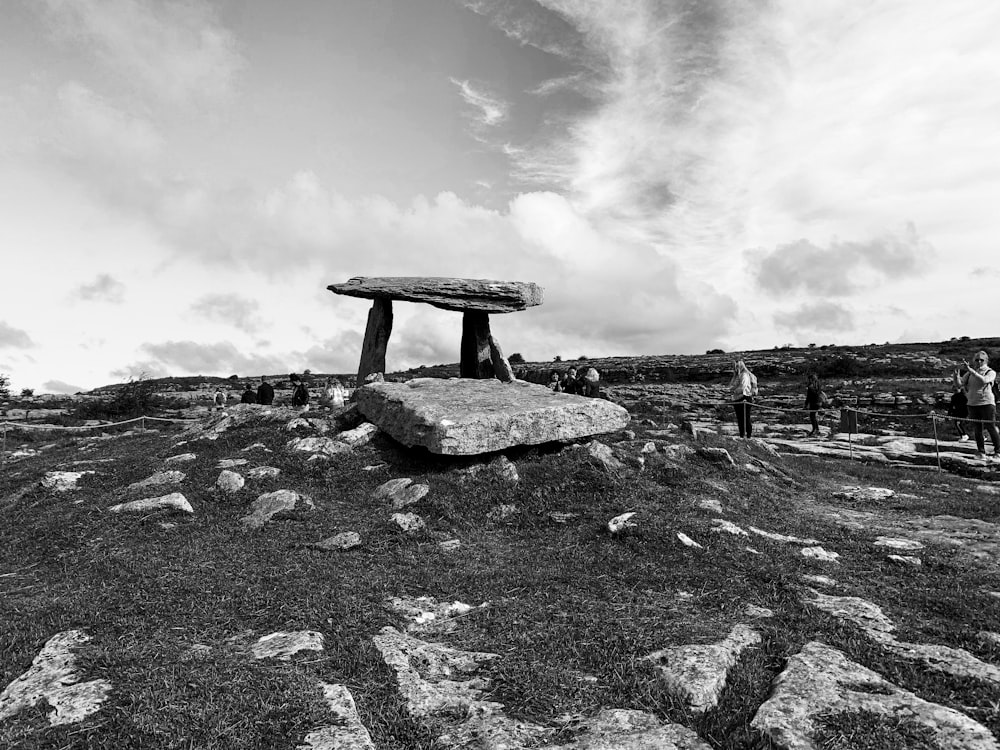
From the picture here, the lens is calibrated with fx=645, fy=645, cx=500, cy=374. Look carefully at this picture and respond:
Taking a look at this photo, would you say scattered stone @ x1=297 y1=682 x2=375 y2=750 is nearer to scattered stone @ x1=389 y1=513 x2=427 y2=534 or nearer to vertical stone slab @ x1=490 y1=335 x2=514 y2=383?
scattered stone @ x1=389 y1=513 x2=427 y2=534

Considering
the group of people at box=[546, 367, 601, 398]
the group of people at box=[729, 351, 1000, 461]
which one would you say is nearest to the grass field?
the group of people at box=[729, 351, 1000, 461]

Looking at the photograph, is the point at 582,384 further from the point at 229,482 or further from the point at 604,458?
the point at 229,482

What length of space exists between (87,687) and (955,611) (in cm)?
829

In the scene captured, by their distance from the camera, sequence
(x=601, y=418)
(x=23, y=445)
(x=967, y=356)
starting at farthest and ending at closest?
1. (x=967, y=356)
2. (x=23, y=445)
3. (x=601, y=418)

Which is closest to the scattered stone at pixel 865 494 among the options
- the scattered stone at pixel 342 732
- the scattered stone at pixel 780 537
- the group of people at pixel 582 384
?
the scattered stone at pixel 780 537

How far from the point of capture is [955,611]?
6.83 m

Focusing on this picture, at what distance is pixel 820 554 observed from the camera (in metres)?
8.98

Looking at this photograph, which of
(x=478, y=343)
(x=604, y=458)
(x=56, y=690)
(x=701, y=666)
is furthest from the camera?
(x=478, y=343)

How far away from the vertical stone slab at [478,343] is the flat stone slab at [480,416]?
769cm

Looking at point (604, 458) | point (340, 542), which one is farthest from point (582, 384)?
point (340, 542)

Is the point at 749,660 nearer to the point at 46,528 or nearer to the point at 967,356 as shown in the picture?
the point at 46,528

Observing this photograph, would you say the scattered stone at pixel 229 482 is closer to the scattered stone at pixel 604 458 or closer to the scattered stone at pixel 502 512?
the scattered stone at pixel 502 512

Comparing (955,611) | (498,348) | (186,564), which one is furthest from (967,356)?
(186,564)

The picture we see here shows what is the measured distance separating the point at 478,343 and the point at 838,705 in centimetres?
1893
